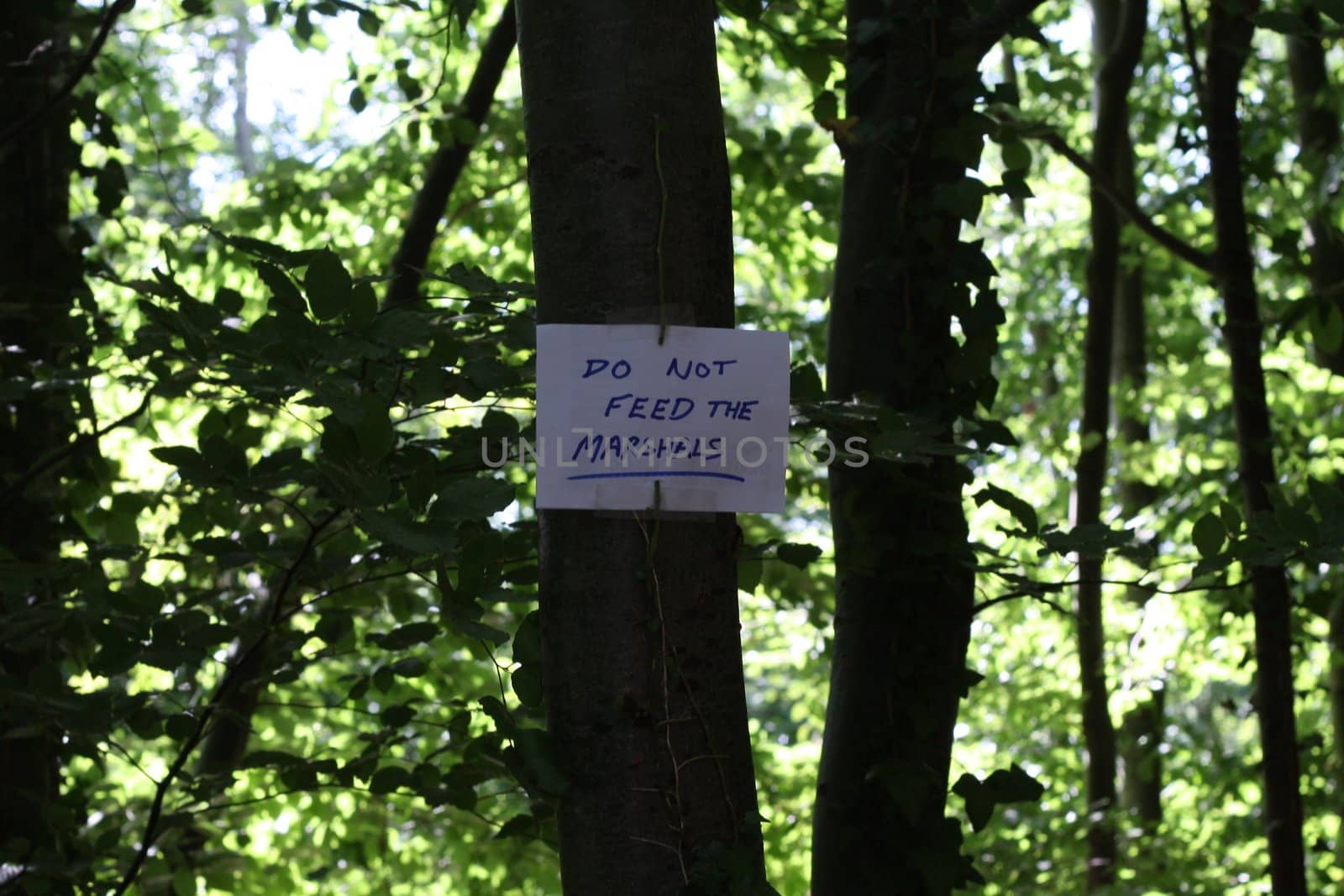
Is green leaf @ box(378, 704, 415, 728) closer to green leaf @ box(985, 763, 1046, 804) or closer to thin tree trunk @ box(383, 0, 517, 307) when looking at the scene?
green leaf @ box(985, 763, 1046, 804)

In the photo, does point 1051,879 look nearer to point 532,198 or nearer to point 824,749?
point 824,749

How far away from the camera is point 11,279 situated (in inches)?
102

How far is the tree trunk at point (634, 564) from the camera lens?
1114mm

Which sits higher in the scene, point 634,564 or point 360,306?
point 360,306

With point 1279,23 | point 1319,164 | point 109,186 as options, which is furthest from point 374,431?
point 1319,164

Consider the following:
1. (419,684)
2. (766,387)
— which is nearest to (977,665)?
(419,684)

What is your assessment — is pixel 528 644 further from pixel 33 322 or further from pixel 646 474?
pixel 33 322

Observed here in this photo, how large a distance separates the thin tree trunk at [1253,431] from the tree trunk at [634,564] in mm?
1660

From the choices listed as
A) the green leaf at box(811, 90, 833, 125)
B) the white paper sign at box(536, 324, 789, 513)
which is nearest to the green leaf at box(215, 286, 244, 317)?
the white paper sign at box(536, 324, 789, 513)

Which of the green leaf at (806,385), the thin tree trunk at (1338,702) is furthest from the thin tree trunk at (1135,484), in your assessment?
the green leaf at (806,385)

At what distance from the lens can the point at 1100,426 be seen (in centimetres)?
471

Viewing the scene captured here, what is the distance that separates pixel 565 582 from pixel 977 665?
6.62 m

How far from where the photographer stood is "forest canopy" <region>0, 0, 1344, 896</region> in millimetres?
1152

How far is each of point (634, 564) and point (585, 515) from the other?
0.06 meters
